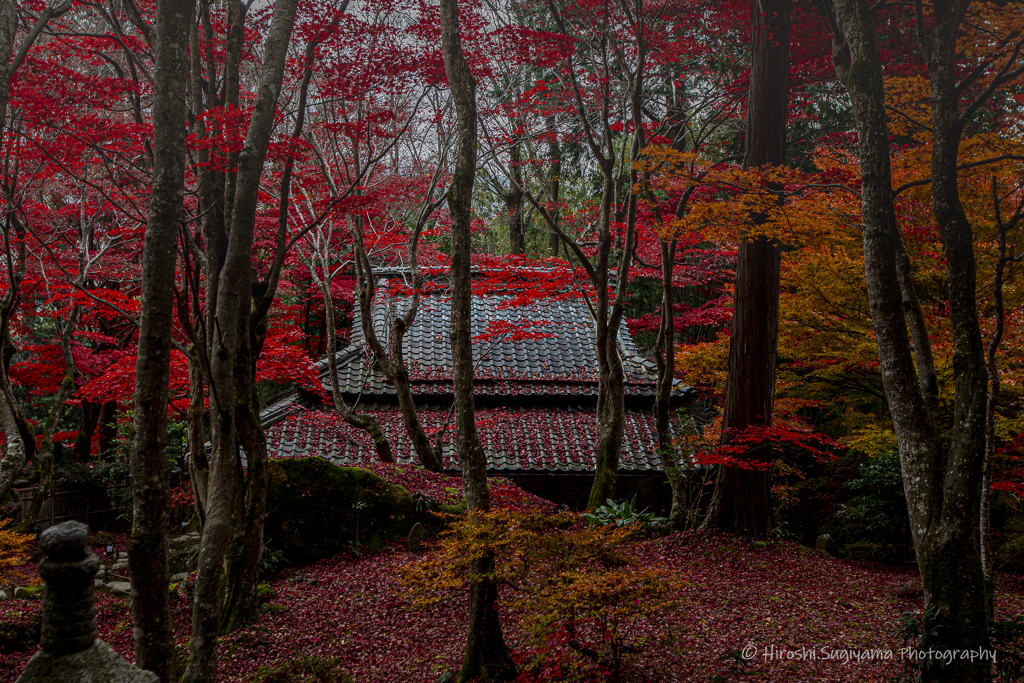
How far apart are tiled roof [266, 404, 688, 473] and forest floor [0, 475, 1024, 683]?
294cm

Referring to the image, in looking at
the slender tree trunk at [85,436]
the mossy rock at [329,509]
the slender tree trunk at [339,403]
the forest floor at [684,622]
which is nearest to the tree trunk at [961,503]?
the forest floor at [684,622]

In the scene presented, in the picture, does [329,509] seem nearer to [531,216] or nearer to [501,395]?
[501,395]

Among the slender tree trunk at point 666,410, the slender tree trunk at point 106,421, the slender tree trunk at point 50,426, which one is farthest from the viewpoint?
the slender tree trunk at point 106,421

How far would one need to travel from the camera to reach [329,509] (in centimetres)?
983

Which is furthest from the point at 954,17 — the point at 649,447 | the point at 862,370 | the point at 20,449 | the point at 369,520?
the point at 20,449

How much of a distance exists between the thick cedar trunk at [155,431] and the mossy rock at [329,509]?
575cm

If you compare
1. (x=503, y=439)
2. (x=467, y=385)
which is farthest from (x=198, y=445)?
(x=503, y=439)

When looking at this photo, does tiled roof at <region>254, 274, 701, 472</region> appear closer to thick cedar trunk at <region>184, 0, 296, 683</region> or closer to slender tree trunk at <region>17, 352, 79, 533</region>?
slender tree trunk at <region>17, 352, 79, 533</region>

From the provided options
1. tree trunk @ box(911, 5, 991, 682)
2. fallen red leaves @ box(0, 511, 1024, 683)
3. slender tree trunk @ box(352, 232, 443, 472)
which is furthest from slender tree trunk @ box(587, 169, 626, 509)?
tree trunk @ box(911, 5, 991, 682)

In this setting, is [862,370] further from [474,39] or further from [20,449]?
[20,449]

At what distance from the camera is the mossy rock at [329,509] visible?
9.58m

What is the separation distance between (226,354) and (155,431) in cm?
108

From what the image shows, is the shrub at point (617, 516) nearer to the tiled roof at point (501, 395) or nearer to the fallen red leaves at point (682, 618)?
the fallen red leaves at point (682, 618)

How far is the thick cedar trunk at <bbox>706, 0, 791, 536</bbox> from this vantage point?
8.77 meters
